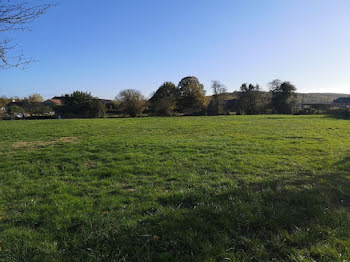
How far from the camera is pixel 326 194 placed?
3766 millimetres

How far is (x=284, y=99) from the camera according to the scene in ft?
164

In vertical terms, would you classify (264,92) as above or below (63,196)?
above

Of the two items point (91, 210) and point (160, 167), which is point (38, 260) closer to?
point (91, 210)

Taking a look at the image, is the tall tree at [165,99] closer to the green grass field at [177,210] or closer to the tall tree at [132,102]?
the tall tree at [132,102]

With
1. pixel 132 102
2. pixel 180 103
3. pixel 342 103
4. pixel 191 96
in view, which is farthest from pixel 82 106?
pixel 342 103

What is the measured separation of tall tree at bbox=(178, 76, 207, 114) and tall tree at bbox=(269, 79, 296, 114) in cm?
1909

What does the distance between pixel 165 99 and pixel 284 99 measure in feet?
103

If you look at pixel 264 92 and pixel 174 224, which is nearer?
pixel 174 224

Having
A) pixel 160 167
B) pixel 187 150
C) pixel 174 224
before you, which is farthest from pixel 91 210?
pixel 187 150

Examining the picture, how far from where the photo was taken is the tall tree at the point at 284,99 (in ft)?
163

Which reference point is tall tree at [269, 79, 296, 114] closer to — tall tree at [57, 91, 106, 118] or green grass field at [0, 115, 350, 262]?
tall tree at [57, 91, 106, 118]

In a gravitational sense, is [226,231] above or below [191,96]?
below

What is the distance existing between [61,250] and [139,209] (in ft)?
4.20

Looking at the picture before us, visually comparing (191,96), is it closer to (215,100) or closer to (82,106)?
(215,100)
